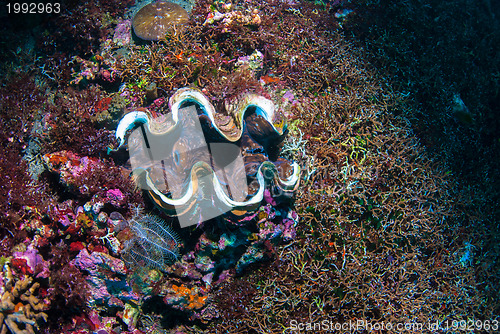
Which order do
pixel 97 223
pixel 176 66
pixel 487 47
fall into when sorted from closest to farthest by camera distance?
pixel 97 223 → pixel 176 66 → pixel 487 47

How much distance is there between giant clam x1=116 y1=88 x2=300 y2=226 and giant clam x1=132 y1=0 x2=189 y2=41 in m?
1.63

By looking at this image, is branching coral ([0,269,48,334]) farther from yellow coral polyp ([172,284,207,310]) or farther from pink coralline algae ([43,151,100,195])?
yellow coral polyp ([172,284,207,310])

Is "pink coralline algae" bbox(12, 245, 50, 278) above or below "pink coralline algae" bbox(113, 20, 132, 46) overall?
below

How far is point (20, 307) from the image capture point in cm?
249

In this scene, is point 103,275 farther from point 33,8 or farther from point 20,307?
point 33,8

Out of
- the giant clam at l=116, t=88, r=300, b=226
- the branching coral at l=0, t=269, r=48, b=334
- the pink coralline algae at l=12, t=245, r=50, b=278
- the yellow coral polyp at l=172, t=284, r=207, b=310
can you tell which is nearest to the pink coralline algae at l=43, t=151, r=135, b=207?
the giant clam at l=116, t=88, r=300, b=226

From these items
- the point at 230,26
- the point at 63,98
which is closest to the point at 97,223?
the point at 63,98

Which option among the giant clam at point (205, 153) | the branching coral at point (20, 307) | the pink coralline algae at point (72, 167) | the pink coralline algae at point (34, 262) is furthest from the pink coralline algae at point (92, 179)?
the branching coral at point (20, 307)

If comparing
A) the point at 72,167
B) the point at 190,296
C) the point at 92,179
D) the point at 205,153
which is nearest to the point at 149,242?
the point at 190,296

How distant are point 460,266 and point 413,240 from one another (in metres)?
1.15

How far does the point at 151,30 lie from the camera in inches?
150

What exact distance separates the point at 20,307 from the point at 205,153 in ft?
7.57

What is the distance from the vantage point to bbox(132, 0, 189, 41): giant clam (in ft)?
12.5

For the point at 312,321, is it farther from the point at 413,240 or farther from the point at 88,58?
the point at 88,58
